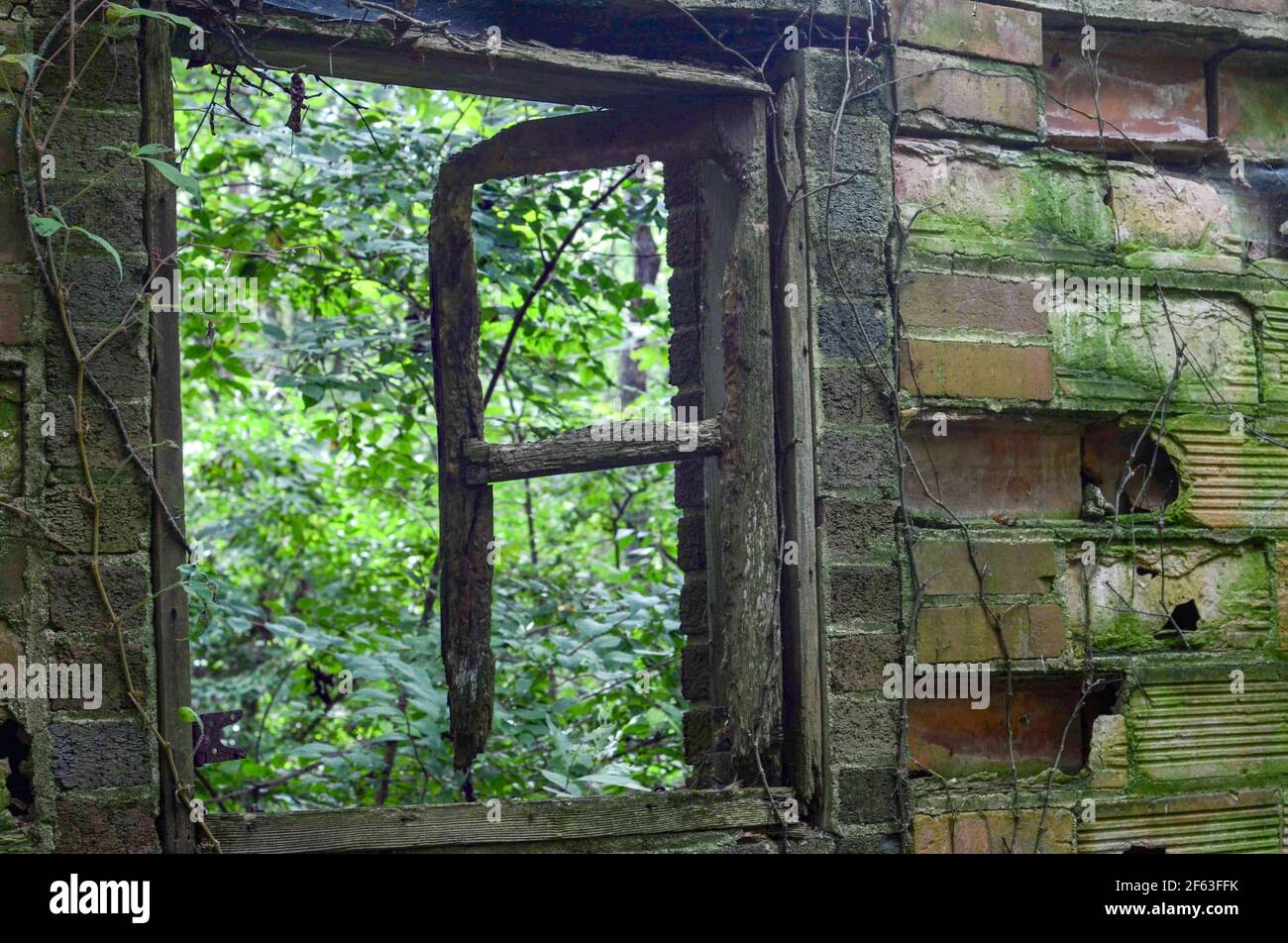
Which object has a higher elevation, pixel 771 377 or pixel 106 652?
pixel 771 377

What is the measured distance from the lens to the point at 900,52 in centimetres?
288

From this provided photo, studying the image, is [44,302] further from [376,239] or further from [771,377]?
[376,239]

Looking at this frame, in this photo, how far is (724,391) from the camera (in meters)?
2.91

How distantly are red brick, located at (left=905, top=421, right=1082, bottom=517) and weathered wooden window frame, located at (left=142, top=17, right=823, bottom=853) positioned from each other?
1.01ft

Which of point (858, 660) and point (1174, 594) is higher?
point (1174, 594)

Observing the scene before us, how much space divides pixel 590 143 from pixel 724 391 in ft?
2.22

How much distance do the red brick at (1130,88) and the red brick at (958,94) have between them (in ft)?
0.40

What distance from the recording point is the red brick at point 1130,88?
3.10 m

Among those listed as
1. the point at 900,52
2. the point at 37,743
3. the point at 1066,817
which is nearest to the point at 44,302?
the point at 37,743

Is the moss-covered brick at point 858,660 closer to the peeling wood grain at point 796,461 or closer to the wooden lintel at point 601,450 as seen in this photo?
the peeling wood grain at point 796,461

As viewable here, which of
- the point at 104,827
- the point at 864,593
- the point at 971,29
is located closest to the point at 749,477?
the point at 864,593

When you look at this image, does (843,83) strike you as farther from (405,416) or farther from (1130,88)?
(405,416)
